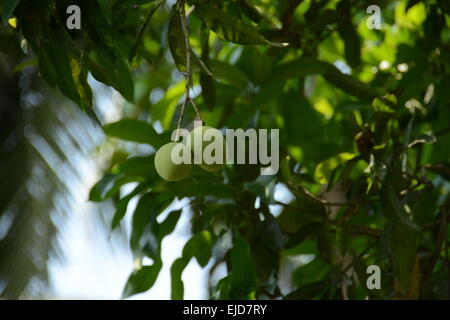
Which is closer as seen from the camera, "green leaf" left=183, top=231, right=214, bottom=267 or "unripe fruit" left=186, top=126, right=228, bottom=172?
"unripe fruit" left=186, top=126, right=228, bottom=172

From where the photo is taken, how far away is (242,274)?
1085 millimetres

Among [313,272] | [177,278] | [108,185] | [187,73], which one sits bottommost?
[313,272]

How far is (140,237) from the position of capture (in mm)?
1234

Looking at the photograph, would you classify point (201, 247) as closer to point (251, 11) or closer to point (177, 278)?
point (177, 278)

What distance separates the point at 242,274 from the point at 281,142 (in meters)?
0.32

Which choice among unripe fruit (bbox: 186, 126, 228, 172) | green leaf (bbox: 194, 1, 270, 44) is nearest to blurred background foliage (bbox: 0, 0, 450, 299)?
green leaf (bbox: 194, 1, 270, 44)

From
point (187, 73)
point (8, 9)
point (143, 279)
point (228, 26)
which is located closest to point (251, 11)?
point (228, 26)

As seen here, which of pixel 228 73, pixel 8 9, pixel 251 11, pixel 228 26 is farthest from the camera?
pixel 228 73

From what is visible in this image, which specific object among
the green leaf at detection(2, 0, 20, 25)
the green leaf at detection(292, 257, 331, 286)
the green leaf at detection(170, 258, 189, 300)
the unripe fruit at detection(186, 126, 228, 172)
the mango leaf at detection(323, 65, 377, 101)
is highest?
the green leaf at detection(2, 0, 20, 25)

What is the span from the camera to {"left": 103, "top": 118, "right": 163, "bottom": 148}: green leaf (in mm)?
1182

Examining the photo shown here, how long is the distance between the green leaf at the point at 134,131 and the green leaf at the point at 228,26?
1.10ft

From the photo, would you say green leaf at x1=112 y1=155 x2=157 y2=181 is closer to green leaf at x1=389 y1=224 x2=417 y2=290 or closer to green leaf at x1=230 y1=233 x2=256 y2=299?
green leaf at x1=230 y1=233 x2=256 y2=299

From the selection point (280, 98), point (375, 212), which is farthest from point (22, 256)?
point (375, 212)
